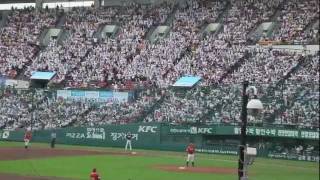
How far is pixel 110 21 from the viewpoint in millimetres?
68750

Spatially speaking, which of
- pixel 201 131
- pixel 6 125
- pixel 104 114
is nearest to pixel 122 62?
pixel 104 114

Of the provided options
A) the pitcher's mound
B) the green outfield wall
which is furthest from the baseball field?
the green outfield wall

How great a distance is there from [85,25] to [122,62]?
982 centimetres

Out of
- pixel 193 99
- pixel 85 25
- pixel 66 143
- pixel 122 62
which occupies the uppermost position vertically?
pixel 85 25

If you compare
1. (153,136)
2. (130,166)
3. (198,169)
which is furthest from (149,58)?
(198,169)

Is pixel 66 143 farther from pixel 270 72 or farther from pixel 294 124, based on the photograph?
pixel 294 124

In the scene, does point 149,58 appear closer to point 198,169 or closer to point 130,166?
point 130,166

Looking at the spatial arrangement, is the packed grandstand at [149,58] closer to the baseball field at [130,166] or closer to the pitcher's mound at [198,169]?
the baseball field at [130,166]

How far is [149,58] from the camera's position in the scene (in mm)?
60688

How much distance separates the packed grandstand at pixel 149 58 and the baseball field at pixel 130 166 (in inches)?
184

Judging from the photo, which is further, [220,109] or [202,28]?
[202,28]

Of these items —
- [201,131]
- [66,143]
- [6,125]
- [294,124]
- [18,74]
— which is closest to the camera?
[294,124]

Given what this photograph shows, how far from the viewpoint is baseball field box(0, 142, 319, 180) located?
30281mm

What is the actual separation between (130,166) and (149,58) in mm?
25947
